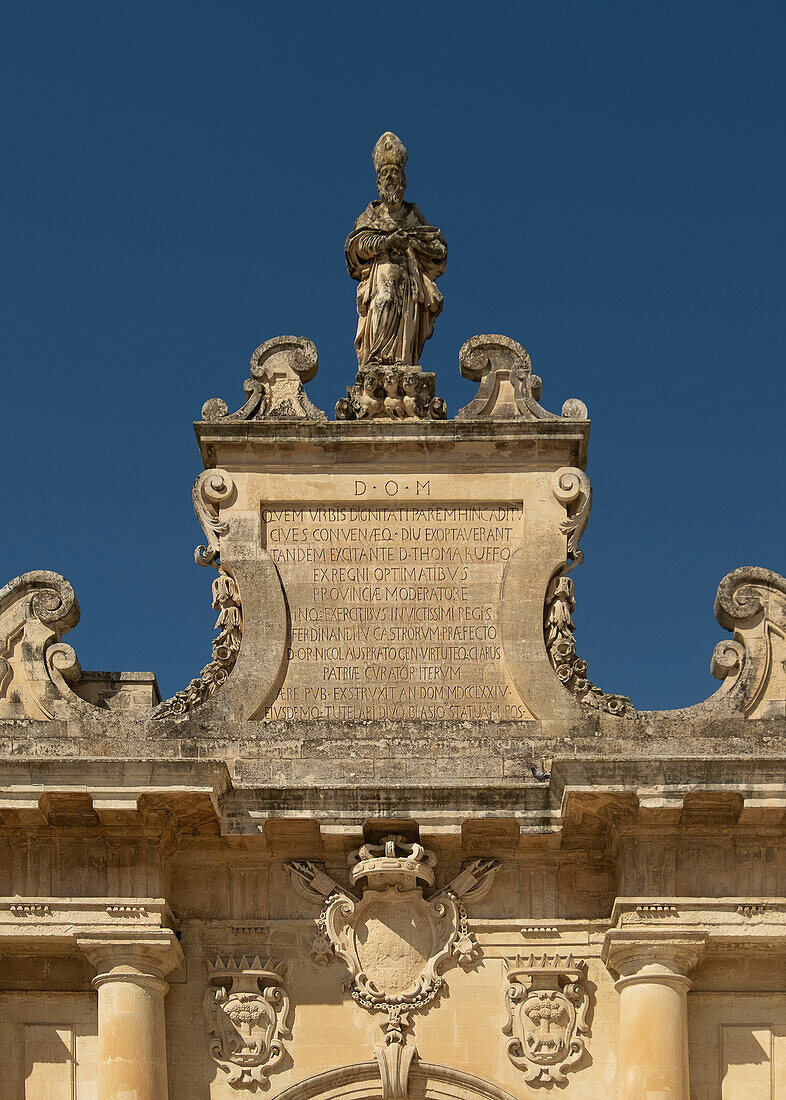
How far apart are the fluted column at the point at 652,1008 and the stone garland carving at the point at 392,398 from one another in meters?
→ 4.58

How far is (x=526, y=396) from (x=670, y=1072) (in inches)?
217

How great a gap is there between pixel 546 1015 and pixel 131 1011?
122 inches

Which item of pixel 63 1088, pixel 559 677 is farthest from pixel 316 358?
pixel 63 1088

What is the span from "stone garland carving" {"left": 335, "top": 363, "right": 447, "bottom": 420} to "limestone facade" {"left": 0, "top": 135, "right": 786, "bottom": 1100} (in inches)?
57.1

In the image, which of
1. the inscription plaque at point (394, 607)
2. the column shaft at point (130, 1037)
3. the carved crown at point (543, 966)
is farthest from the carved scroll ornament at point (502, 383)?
the column shaft at point (130, 1037)

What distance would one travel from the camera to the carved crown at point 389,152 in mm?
19266

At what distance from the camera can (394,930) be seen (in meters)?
17.2

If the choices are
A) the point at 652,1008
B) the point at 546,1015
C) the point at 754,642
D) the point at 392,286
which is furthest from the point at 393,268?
the point at 652,1008

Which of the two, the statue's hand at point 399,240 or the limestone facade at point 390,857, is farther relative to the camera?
the statue's hand at point 399,240

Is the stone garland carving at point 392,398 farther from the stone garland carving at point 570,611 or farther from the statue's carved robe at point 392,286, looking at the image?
the stone garland carving at point 570,611

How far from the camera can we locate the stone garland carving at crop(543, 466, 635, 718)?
1762cm

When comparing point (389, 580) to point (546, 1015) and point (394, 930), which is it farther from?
point (546, 1015)

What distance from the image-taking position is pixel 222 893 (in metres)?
17.4

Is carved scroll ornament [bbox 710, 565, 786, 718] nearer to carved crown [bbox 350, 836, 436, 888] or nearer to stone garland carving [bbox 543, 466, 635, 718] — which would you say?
stone garland carving [bbox 543, 466, 635, 718]
